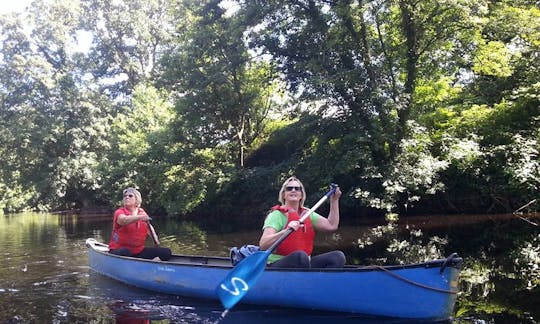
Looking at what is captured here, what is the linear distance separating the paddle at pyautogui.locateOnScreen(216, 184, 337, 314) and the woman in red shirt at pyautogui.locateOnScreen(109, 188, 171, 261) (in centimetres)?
254

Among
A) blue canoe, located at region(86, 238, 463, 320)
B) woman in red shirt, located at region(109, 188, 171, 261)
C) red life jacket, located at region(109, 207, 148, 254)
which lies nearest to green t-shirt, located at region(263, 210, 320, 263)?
blue canoe, located at region(86, 238, 463, 320)

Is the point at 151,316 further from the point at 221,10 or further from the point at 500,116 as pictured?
the point at 221,10

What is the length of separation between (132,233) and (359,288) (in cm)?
401

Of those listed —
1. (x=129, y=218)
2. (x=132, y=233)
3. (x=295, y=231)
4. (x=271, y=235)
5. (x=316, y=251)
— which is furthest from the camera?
(x=316, y=251)

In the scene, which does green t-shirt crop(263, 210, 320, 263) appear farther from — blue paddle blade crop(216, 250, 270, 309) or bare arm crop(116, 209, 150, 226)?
bare arm crop(116, 209, 150, 226)

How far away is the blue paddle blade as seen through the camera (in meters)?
4.95

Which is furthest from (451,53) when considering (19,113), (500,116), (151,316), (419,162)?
(19,113)

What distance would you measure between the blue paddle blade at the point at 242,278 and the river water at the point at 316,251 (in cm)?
39

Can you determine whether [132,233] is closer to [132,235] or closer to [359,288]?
[132,235]

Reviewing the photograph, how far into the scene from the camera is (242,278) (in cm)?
502

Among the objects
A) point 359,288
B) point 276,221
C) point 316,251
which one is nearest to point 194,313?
point 276,221

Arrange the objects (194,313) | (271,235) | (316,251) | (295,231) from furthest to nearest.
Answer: (316,251), (194,313), (295,231), (271,235)

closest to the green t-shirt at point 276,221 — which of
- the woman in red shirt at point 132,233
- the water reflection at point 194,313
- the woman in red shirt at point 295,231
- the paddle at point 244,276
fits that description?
the woman in red shirt at point 295,231

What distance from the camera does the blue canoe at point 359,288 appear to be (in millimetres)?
4625
